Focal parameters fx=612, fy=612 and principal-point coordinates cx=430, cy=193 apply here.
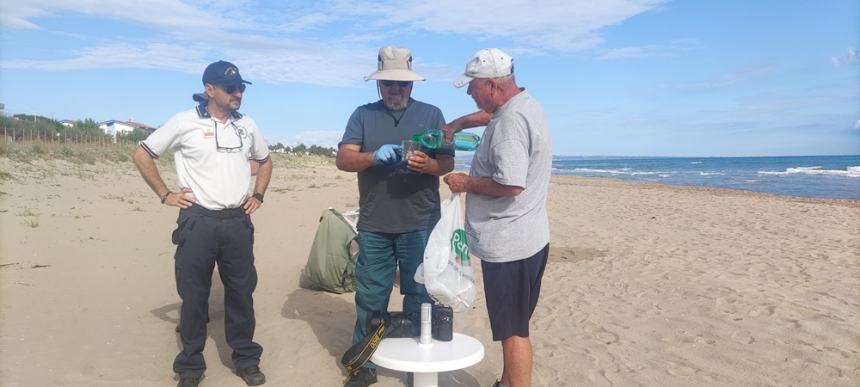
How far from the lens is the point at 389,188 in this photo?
3.65 metres

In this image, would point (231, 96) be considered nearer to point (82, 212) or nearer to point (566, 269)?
point (566, 269)

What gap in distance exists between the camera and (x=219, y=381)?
3.85 m

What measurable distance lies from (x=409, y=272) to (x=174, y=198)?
1454mm

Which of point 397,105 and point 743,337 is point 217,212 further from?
point 743,337

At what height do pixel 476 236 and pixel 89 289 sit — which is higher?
pixel 476 236

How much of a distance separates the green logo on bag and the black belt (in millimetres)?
1354

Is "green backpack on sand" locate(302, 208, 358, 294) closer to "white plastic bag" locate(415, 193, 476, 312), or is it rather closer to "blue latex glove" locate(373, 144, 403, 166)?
"blue latex glove" locate(373, 144, 403, 166)

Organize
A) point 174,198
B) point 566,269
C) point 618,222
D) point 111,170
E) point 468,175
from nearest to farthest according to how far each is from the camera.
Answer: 1. point 468,175
2. point 174,198
3. point 566,269
4. point 618,222
5. point 111,170

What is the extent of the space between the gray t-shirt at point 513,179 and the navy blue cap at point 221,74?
5.00 ft

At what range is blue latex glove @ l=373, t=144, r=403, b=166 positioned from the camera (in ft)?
11.0

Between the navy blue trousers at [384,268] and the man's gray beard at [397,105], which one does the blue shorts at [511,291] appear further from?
the man's gray beard at [397,105]

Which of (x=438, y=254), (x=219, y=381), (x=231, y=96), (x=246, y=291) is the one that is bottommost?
(x=219, y=381)

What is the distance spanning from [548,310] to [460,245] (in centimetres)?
263

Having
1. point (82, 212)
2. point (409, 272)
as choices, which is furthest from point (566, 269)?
point (82, 212)
